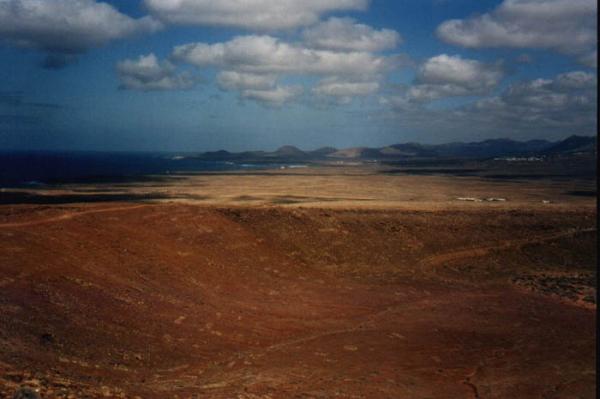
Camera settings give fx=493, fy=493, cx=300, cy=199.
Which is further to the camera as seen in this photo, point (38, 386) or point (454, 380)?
point (454, 380)

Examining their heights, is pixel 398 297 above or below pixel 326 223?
below

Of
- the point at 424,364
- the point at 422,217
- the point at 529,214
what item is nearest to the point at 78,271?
the point at 424,364

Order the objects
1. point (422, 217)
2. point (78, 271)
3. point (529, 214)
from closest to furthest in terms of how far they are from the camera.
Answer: point (78, 271)
point (422, 217)
point (529, 214)

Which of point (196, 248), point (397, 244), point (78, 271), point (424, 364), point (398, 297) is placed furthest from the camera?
point (397, 244)

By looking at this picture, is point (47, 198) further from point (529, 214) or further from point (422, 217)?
point (529, 214)
